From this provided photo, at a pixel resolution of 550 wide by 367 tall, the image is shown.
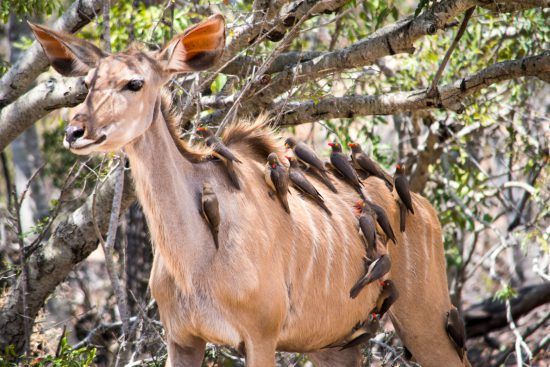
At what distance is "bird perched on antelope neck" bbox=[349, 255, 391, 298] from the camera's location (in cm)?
552

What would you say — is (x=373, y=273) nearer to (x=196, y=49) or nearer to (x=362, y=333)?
(x=362, y=333)

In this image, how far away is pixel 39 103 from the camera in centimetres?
645

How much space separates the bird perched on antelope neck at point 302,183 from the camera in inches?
211

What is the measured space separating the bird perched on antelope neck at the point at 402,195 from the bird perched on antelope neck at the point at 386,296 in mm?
430

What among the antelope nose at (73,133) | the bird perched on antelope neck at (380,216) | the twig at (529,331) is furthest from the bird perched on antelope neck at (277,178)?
the twig at (529,331)

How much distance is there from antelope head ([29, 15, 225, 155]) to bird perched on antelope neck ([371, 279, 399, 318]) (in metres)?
1.93

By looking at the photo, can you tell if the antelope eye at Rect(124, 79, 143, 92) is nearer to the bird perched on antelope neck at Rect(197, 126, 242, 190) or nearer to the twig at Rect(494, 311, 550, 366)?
the bird perched on antelope neck at Rect(197, 126, 242, 190)

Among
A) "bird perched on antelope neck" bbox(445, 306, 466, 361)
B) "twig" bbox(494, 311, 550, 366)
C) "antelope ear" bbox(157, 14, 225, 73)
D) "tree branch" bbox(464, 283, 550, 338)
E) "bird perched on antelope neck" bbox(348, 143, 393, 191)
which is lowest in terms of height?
"tree branch" bbox(464, 283, 550, 338)

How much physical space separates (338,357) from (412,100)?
186cm

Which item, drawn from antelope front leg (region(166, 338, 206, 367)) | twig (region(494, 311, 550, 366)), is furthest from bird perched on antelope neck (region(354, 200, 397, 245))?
twig (region(494, 311, 550, 366))

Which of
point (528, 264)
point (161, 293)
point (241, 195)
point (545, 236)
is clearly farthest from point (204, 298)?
point (528, 264)

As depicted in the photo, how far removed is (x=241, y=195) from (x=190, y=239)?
427mm

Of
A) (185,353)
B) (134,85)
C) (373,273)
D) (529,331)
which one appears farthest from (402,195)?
(529,331)

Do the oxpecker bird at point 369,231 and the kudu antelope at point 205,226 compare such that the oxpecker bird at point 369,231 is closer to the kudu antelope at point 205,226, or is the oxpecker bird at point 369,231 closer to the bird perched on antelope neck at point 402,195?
the kudu antelope at point 205,226
